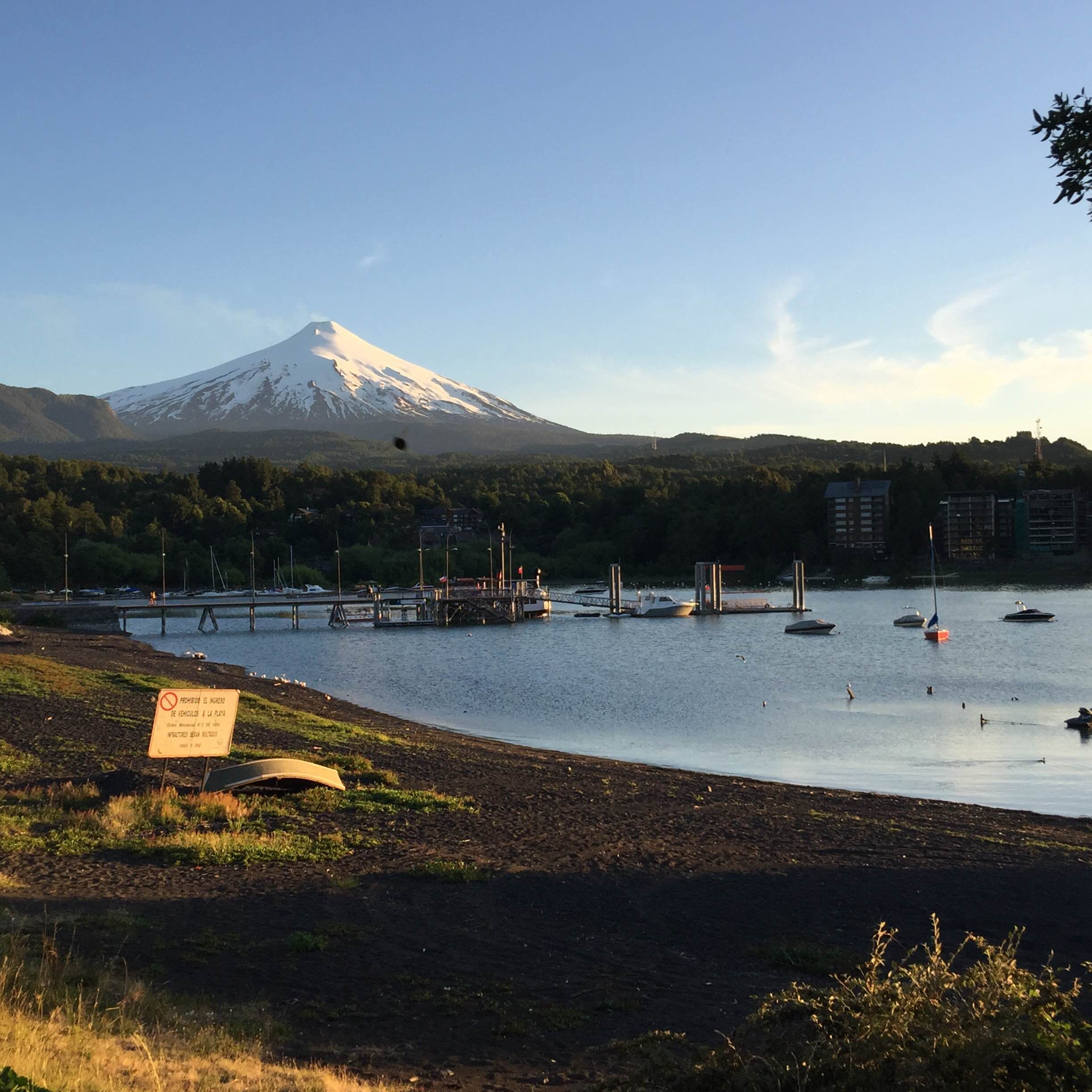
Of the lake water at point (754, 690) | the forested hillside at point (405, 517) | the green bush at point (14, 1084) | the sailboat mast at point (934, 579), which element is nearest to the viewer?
the green bush at point (14, 1084)

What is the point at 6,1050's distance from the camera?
181 inches

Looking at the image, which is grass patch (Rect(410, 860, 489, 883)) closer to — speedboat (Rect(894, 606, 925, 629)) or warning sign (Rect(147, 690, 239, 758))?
warning sign (Rect(147, 690, 239, 758))

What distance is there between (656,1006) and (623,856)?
15.2 ft

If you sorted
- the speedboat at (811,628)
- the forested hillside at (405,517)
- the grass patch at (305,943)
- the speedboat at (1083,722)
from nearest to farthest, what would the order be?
the grass patch at (305,943)
the speedboat at (1083,722)
the speedboat at (811,628)
the forested hillside at (405,517)

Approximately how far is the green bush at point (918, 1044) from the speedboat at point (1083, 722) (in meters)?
23.4

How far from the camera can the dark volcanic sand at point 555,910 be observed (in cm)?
658

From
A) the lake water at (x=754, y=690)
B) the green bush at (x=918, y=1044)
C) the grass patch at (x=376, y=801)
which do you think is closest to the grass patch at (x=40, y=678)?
the lake water at (x=754, y=690)

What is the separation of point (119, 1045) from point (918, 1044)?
11.8 feet

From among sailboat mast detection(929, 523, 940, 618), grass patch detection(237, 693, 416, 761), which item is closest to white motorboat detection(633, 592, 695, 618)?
sailboat mast detection(929, 523, 940, 618)

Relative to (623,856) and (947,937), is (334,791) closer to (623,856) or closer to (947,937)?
(623,856)

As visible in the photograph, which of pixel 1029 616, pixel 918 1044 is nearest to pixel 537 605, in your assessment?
pixel 1029 616

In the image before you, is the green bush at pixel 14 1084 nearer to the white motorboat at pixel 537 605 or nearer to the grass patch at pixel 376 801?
the grass patch at pixel 376 801

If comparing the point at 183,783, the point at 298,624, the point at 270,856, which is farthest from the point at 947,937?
the point at 298,624

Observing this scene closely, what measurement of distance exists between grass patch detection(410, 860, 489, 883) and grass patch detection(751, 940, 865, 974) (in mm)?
2789
